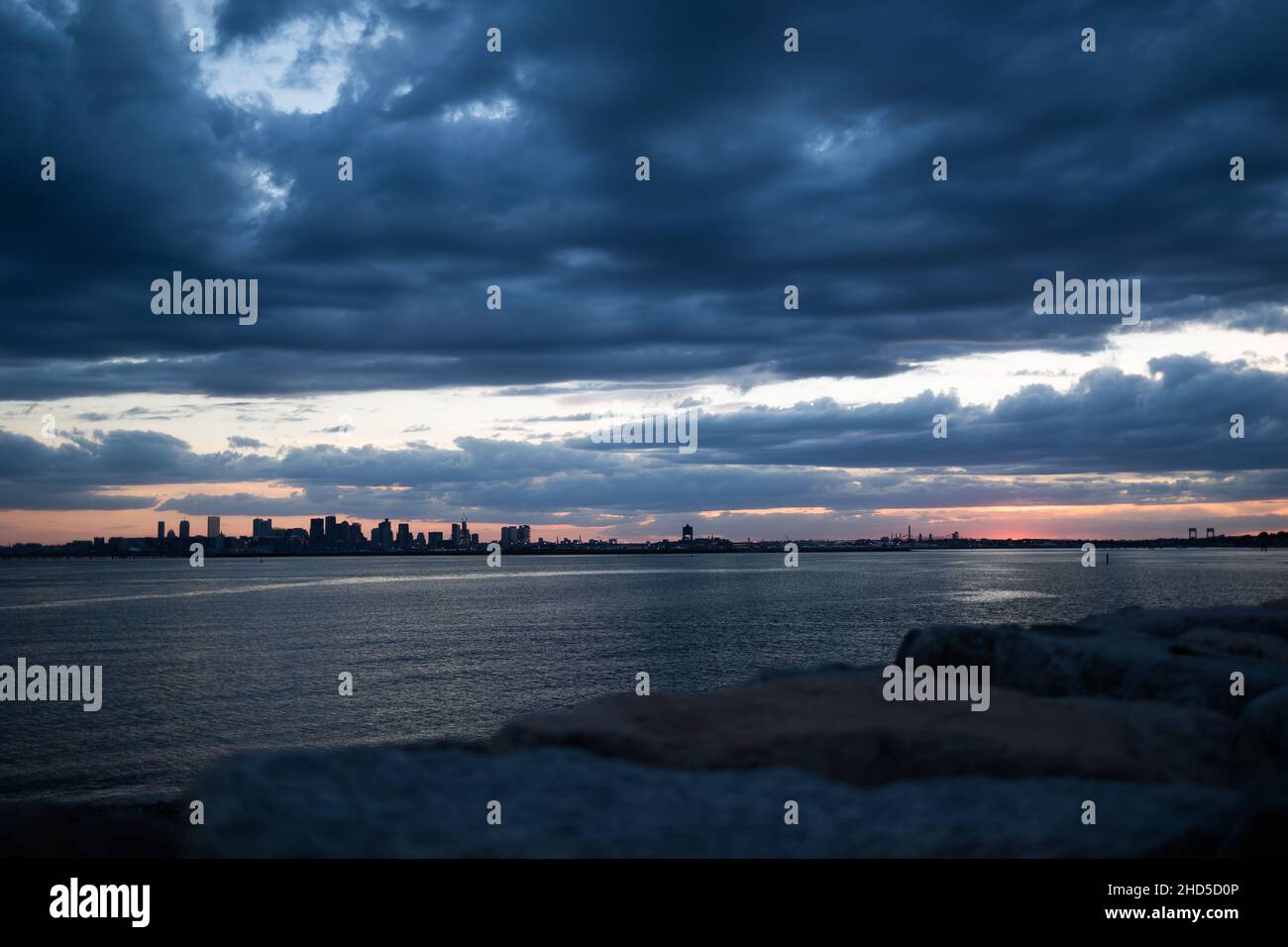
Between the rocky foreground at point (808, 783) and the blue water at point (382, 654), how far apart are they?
92.0 ft

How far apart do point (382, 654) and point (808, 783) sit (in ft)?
201

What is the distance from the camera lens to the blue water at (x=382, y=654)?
3766cm

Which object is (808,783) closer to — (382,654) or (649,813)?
(649,813)

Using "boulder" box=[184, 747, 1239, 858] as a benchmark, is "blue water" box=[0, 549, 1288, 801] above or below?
below

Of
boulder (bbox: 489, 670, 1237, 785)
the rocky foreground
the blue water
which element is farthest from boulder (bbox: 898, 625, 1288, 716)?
the blue water

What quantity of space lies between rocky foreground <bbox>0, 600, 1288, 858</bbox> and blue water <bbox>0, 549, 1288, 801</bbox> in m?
28.0

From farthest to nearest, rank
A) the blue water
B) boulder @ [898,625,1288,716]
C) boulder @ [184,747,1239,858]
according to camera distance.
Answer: the blue water < boulder @ [898,625,1288,716] < boulder @ [184,747,1239,858]

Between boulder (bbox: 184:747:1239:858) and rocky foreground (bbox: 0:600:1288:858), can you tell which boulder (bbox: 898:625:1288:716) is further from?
boulder (bbox: 184:747:1239:858)

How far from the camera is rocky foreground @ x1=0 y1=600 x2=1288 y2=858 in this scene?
5414mm

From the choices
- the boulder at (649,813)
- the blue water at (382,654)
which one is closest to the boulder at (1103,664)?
the boulder at (649,813)
